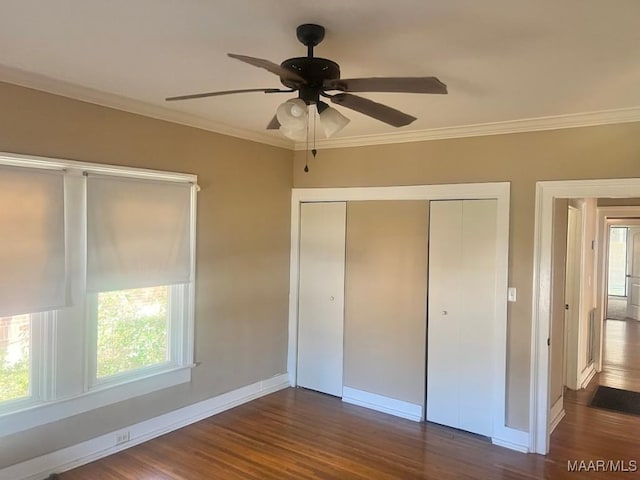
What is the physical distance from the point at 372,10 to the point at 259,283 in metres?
3.18

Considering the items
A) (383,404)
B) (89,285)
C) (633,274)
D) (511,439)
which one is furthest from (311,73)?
(633,274)

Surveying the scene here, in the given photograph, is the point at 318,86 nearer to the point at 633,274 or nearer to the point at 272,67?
the point at 272,67

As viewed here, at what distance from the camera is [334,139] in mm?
4652

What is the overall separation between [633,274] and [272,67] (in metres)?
10.8

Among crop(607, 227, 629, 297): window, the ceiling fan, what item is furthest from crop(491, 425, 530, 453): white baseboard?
crop(607, 227, 629, 297): window

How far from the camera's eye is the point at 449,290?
4023mm

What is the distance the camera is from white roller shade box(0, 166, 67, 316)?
9.08 ft

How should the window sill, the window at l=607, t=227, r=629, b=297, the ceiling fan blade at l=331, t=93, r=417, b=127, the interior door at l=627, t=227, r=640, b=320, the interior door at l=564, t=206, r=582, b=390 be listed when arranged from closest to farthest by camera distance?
the ceiling fan blade at l=331, t=93, r=417, b=127
the window sill
the interior door at l=564, t=206, r=582, b=390
the interior door at l=627, t=227, r=640, b=320
the window at l=607, t=227, r=629, b=297

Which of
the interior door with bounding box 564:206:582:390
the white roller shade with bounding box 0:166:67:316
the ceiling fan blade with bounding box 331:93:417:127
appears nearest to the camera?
the ceiling fan blade with bounding box 331:93:417:127

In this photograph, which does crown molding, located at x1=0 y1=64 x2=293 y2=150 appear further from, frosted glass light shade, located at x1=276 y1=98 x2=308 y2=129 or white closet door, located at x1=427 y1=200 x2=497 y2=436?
white closet door, located at x1=427 y1=200 x2=497 y2=436

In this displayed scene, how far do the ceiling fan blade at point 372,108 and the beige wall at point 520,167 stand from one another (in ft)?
6.00

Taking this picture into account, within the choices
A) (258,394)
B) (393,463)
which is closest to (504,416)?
(393,463)

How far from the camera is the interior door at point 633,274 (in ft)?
32.0

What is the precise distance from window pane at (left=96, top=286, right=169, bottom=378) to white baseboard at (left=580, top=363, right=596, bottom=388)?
4437mm
